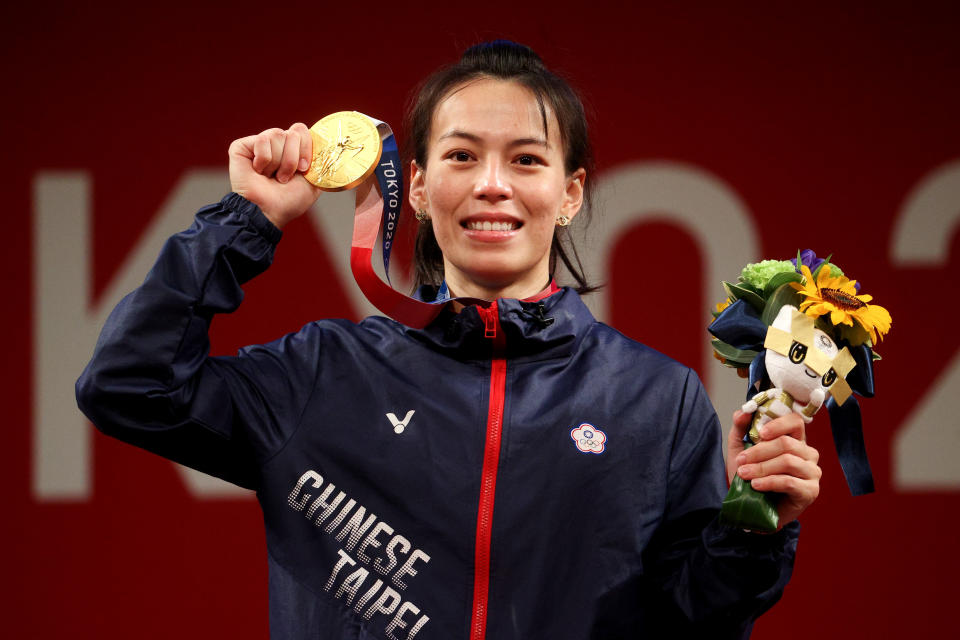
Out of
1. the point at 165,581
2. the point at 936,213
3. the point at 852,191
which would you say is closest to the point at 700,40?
the point at 852,191

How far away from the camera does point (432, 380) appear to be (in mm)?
1471

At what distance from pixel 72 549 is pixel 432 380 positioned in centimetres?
178

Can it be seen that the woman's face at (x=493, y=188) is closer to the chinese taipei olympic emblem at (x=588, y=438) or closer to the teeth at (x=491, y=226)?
the teeth at (x=491, y=226)

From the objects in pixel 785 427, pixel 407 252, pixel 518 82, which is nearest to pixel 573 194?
pixel 518 82

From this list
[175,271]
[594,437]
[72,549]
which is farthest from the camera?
[72,549]

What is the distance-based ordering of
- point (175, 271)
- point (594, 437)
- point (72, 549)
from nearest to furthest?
1. point (175, 271)
2. point (594, 437)
3. point (72, 549)

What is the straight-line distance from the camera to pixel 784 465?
1271mm

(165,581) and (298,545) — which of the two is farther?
(165,581)

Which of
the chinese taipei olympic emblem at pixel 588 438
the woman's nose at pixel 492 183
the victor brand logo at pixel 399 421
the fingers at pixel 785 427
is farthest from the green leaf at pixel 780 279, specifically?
the victor brand logo at pixel 399 421

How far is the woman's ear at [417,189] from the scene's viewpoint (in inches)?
65.5

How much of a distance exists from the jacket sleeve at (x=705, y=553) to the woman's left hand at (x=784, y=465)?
68mm

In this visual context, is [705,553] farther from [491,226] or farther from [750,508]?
[491,226]

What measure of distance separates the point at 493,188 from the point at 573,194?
0.70ft

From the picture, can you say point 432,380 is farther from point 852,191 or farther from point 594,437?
point 852,191
